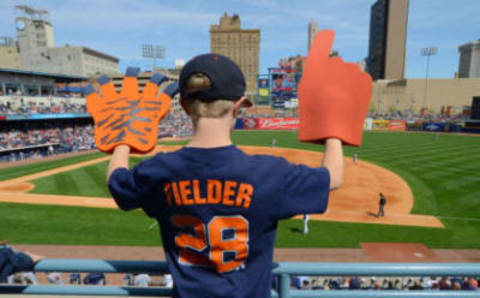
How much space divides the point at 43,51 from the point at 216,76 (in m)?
102

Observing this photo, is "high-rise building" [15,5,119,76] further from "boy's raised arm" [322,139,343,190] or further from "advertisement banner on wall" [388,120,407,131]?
"boy's raised arm" [322,139,343,190]

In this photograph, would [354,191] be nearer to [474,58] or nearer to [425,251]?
[425,251]

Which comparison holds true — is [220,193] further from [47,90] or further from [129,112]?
[47,90]

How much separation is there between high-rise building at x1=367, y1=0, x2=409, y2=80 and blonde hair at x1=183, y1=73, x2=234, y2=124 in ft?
413

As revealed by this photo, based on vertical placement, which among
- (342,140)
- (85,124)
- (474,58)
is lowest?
(85,124)

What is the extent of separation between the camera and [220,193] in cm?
124

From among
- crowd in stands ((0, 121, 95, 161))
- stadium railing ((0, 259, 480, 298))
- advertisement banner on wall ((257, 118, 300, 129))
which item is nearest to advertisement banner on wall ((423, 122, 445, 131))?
advertisement banner on wall ((257, 118, 300, 129))

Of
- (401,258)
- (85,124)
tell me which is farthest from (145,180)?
(85,124)

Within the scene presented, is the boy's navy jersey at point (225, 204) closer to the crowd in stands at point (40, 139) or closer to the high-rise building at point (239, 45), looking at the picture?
the crowd in stands at point (40, 139)

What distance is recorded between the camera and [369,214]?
1405cm

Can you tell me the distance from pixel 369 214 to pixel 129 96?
47.2 ft

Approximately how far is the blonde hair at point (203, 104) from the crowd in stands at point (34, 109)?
37.3 meters

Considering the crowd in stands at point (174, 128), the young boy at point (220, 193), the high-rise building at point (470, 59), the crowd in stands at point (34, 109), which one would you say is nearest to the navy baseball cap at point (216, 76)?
the young boy at point (220, 193)

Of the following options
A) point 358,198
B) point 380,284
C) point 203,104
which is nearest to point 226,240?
point 203,104
